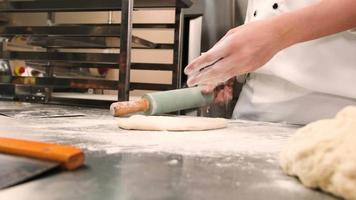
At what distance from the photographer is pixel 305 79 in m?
1.04

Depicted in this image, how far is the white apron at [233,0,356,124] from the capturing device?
101 centimetres

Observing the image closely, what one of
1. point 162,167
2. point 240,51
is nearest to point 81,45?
point 240,51

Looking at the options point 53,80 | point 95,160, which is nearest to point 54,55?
point 53,80

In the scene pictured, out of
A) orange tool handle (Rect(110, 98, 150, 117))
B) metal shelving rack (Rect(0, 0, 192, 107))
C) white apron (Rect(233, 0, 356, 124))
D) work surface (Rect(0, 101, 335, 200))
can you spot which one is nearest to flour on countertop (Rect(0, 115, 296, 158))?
work surface (Rect(0, 101, 335, 200))

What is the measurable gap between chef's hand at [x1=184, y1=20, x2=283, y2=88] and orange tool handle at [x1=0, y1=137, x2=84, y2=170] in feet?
1.54

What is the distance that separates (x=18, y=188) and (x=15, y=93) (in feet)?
3.74

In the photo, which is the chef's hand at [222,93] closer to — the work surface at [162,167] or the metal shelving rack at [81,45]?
the metal shelving rack at [81,45]

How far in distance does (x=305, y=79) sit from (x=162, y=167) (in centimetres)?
72

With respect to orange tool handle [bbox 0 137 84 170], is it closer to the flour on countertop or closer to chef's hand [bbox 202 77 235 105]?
the flour on countertop

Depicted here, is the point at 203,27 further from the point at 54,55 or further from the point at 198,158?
the point at 198,158

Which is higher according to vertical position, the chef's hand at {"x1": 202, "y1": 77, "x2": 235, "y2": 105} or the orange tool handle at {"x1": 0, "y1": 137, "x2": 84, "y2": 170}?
the chef's hand at {"x1": 202, "y1": 77, "x2": 235, "y2": 105}

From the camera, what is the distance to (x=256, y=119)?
115cm

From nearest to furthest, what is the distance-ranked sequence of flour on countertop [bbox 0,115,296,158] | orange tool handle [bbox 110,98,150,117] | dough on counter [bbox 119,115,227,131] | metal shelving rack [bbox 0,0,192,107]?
1. flour on countertop [bbox 0,115,296,158]
2. dough on counter [bbox 119,115,227,131]
3. orange tool handle [bbox 110,98,150,117]
4. metal shelving rack [bbox 0,0,192,107]

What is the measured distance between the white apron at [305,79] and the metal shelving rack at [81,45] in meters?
0.39
